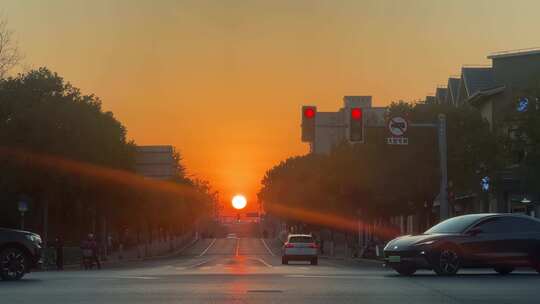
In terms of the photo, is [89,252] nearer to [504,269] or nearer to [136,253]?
[504,269]

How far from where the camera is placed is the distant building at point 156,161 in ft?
187

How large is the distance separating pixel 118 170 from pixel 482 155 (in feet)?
73.0

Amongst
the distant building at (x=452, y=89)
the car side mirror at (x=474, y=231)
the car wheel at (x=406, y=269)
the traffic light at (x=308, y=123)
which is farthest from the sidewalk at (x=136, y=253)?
the car side mirror at (x=474, y=231)

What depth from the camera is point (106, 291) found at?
17.4m

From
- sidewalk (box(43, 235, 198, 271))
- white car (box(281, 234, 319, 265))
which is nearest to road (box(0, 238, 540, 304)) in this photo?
sidewalk (box(43, 235, 198, 271))

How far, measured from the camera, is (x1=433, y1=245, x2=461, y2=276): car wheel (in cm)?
2189

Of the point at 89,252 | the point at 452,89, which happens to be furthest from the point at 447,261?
the point at 452,89

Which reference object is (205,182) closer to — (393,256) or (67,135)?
(67,135)

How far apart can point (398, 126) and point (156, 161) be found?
24427 mm

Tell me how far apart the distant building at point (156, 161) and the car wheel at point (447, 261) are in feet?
118

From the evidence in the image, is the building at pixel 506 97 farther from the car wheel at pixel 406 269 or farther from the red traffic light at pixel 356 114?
the car wheel at pixel 406 269

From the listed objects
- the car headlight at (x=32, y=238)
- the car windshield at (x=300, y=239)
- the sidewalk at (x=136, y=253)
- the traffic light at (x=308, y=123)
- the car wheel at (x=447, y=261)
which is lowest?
the sidewalk at (x=136, y=253)

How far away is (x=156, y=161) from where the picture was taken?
58594mm

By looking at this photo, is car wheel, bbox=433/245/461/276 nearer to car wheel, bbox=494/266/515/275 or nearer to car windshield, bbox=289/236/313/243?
car wheel, bbox=494/266/515/275
